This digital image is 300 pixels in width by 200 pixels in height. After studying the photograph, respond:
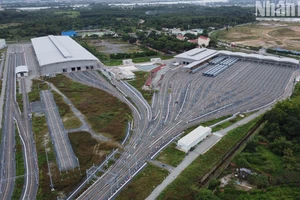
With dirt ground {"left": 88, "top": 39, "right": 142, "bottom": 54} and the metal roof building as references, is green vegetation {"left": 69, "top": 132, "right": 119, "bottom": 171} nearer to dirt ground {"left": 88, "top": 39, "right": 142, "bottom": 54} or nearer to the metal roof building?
the metal roof building

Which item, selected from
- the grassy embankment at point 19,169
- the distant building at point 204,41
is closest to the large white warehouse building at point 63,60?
the grassy embankment at point 19,169

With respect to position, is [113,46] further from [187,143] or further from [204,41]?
[187,143]

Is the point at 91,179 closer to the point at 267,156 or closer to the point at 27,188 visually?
the point at 27,188

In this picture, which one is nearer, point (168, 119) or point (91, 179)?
point (91, 179)

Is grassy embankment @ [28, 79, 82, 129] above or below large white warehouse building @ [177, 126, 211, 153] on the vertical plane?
above

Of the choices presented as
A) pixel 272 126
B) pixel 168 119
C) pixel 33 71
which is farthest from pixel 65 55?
pixel 272 126

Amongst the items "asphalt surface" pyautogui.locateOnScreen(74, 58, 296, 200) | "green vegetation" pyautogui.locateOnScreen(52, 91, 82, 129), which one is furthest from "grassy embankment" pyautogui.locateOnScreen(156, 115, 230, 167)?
"green vegetation" pyautogui.locateOnScreen(52, 91, 82, 129)

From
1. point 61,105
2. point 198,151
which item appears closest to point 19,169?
point 61,105
